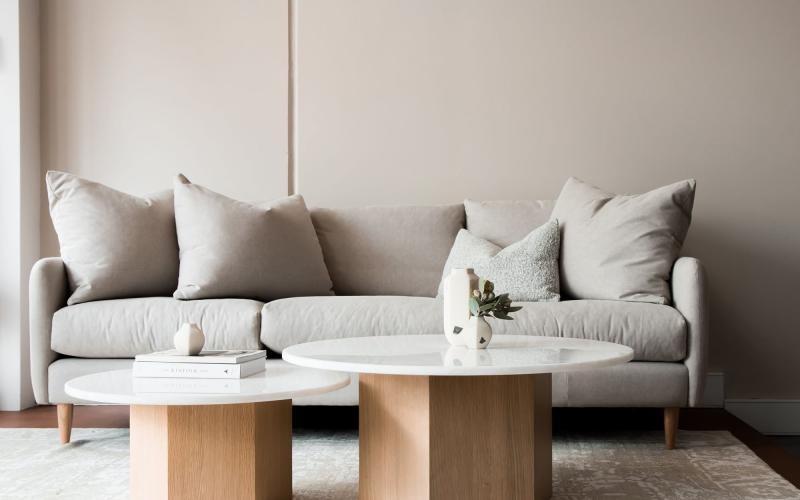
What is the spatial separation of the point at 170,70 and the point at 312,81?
0.73m

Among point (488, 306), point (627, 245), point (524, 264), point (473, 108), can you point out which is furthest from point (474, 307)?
point (473, 108)

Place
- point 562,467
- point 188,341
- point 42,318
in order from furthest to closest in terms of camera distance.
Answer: point 42,318, point 562,467, point 188,341

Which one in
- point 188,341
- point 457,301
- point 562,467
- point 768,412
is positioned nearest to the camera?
point 188,341

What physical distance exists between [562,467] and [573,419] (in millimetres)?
882

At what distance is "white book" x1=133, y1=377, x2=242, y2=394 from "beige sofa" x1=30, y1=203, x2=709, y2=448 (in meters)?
0.99

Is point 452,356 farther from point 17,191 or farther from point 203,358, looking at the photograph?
point 17,191

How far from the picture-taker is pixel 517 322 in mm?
2877

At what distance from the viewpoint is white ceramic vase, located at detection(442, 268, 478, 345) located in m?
2.22

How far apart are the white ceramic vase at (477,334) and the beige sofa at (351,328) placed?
2.41ft

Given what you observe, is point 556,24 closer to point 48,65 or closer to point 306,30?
point 306,30

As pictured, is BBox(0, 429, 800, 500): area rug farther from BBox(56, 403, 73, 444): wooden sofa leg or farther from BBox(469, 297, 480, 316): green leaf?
BBox(469, 297, 480, 316): green leaf

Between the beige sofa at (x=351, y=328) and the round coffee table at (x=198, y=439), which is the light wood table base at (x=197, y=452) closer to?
the round coffee table at (x=198, y=439)

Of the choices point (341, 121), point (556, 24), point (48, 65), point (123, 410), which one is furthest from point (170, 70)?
point (556, 24)

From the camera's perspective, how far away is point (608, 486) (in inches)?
93.1
